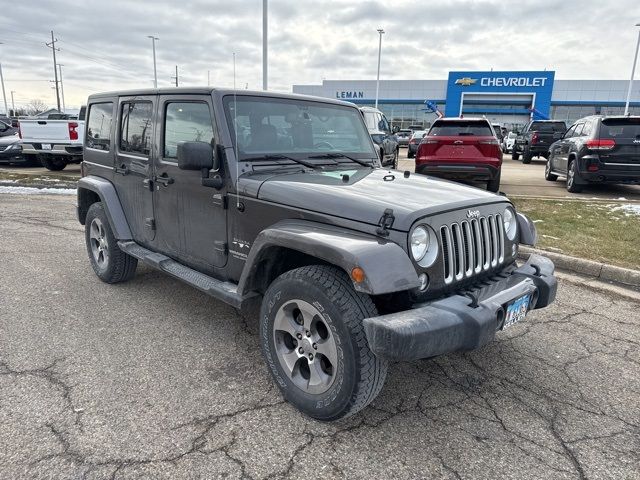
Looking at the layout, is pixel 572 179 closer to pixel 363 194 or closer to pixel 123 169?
pixel 363 194

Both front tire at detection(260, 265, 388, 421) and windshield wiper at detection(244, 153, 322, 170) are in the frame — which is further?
windshield wiper at detection(244, 153, 322, 170)

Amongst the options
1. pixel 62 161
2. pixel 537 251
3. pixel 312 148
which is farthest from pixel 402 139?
pixel 312 148

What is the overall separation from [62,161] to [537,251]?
47.7 ft

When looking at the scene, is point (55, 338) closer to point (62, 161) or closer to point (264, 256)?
point (264, 256)

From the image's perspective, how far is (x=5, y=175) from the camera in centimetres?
1340

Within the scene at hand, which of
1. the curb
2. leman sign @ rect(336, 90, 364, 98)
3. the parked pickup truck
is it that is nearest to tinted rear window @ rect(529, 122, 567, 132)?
the parked pickup truck

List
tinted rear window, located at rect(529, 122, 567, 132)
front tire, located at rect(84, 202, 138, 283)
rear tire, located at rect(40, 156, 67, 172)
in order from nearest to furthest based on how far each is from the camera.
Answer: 1. front tire, located at rect(84, 202, 138, 283)
2. rear tire, located at rect(40, 156, 67, 172)
3. tinted rear window, located at rect(529, 122, 567, 132)

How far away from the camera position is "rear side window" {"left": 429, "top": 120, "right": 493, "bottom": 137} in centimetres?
992

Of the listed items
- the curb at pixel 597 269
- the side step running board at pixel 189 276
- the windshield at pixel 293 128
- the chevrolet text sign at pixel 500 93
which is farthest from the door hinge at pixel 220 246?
the chevrolet text sign at pixel 500 93

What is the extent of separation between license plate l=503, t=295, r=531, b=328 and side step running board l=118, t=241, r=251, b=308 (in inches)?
64.6

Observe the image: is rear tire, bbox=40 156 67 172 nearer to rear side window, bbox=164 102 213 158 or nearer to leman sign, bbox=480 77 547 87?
rear side window, bbox=164 102 213 158

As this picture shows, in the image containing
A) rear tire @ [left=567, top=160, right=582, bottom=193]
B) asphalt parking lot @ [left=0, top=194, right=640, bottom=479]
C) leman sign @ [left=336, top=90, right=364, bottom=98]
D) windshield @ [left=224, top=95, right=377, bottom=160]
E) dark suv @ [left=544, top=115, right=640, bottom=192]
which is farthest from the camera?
leman sign @ [left=336, top=90, right=364, bottom=98]

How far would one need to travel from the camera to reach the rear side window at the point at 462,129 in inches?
391

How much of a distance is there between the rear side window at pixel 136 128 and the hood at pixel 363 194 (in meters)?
1.44
